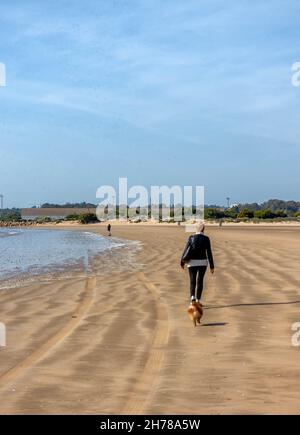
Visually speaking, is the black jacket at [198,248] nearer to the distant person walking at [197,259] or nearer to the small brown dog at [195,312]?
the distant person walking at [197,259]

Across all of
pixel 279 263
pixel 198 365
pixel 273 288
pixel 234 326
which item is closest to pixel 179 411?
pixel 198 365

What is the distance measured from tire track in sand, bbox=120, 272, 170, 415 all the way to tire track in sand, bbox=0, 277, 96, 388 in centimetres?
135

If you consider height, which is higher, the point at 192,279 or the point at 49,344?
the point at 192,279

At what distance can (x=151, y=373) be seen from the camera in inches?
275

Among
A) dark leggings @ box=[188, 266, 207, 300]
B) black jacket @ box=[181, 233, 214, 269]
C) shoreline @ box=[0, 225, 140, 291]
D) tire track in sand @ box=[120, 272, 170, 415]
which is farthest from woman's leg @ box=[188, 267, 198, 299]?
shoreline @ box=[0, 225, 140, 291]

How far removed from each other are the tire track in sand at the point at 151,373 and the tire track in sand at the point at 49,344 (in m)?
1.35

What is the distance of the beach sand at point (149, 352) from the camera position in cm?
591

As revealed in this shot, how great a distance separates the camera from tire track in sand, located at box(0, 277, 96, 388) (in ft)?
23.0

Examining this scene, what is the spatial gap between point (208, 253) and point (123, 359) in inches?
149

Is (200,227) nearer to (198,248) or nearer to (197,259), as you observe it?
(198,248)

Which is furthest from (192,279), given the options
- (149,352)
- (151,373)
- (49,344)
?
(151,373)

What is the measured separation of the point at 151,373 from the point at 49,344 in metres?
2.22

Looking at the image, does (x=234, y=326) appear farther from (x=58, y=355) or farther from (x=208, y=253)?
(x=58, y=355)

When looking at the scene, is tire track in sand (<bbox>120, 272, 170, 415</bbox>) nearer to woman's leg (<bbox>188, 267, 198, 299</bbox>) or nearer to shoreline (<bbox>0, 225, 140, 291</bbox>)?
woman's leg (<bbox>188, 267, 198, 299</bbox>)
